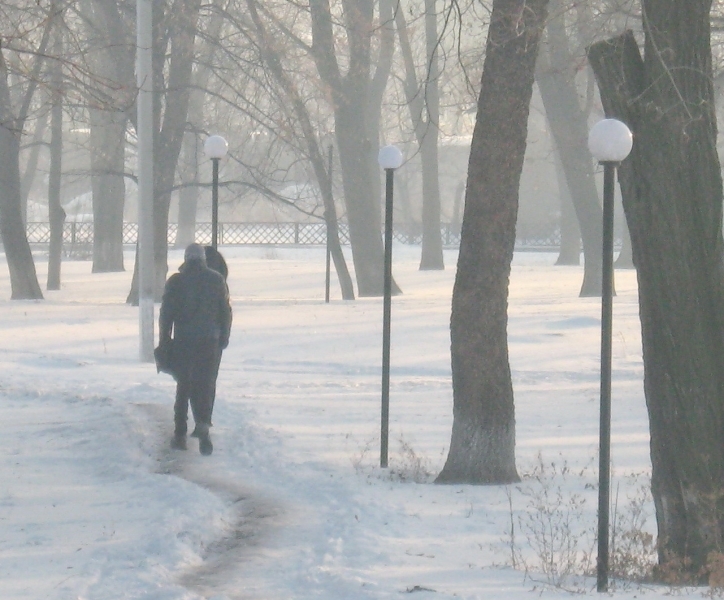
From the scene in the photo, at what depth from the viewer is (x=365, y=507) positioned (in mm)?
8266

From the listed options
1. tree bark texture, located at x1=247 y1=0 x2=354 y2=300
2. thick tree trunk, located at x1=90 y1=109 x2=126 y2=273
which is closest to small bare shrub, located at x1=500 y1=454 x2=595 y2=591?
tree bark texture, located at x1=247 y1=0 x2=354 y2=300

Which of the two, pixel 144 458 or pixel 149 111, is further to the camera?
pixel 149 111

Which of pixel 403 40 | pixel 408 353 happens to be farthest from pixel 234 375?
pixel 403 40

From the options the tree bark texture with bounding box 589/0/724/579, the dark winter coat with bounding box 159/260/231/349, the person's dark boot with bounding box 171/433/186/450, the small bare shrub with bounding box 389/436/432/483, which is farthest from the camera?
the person's dark boot with bounding box 171/433/186/450

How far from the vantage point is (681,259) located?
687cm

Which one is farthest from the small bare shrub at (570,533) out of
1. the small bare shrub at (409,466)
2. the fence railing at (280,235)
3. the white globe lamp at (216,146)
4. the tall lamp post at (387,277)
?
the fence railing at (280,235)

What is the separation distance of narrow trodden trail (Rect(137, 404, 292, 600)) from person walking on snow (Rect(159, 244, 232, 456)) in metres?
0.45

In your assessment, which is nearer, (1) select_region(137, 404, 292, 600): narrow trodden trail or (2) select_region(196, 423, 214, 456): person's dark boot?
(1) select_region(137, 404, 292, 600): narrow trodden trail

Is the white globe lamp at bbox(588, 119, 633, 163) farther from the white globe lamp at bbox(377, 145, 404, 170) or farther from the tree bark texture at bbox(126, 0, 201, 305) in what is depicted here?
the tree bark texture at bbox(126, 0, 201, 305)

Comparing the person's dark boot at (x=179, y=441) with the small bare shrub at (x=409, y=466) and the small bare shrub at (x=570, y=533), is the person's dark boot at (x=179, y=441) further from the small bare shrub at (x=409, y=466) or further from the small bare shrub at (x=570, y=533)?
the small bare shrub at (x=570, y=533)

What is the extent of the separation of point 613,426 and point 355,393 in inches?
131

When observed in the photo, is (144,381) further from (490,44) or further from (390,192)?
(490,44)

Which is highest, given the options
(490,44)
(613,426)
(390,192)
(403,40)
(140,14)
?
(403,40)

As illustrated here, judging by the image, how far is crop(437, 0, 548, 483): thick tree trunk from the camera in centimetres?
909
